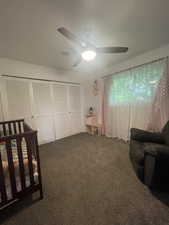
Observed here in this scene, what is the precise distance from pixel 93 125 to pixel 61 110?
1.30 m

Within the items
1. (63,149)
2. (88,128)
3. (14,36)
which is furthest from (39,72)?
(88,128)

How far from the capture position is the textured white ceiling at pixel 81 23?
4.14 ft

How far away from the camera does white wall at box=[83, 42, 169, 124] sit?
91.4 inches

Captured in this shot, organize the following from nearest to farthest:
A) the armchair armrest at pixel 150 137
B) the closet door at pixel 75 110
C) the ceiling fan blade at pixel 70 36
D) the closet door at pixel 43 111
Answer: the ceiling fan blade at pixel 70 36 → the armchair armrest at pixel 150 137 → the closet door at pixel 43 111 → the closet door at pixel 75 110

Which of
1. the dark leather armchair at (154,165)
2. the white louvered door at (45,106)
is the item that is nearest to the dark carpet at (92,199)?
the dark leather armchair at (154,165)

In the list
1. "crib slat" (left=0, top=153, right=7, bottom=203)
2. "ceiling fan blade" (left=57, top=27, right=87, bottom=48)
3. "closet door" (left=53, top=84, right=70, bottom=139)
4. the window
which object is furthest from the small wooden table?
"crib slat" (left=0, top=153, right=7, bottom=203)

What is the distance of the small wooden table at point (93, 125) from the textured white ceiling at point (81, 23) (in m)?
2.39

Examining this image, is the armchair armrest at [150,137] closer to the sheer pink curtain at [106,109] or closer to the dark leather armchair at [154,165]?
the dark leather armchair at [154,165]

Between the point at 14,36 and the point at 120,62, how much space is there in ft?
8.62

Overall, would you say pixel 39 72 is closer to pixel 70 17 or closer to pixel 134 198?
pixel 70 17

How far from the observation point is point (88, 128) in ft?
13.7

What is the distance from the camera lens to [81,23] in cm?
154

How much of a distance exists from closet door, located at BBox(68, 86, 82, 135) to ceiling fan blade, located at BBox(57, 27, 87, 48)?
224cm

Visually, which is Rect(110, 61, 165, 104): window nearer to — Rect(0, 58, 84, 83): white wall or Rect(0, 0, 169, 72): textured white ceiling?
Rect(0, 0, 169, 72): textured white ceiling
